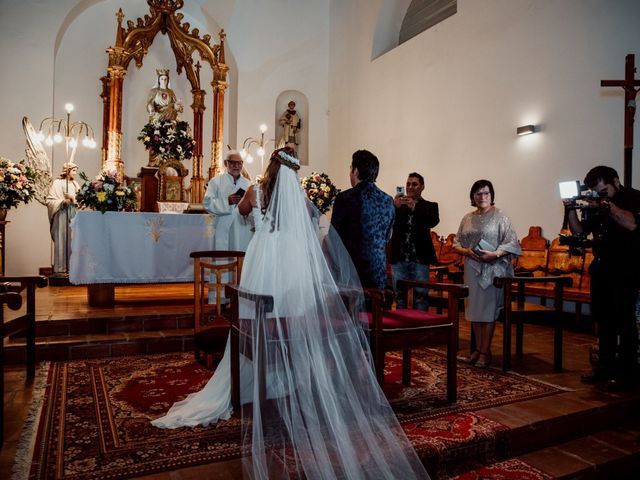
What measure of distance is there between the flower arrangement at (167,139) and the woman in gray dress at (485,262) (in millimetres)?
4382

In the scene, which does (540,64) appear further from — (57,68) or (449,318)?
(57,68)

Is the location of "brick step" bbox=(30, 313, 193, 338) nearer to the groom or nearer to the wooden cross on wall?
the groom

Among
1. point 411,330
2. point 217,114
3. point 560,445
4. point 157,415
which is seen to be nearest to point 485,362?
point 560,445

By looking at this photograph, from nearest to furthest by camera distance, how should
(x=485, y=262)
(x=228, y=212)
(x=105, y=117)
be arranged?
(x=485, y=262), (x=228, y=212), (x=105, y=117)

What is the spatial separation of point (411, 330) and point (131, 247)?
328cm

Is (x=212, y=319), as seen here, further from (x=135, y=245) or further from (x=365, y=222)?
(x=365, y=222)

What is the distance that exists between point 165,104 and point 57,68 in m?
2.18

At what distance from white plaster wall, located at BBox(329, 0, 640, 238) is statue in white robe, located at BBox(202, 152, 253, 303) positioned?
3725mm

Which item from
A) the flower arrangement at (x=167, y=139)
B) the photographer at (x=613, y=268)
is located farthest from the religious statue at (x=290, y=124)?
the photographer at (x=613, y=268)

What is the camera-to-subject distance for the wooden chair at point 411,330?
2.74 meters

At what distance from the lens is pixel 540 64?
20.5 ft

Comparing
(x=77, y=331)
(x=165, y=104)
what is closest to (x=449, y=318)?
(x=77, y=331)

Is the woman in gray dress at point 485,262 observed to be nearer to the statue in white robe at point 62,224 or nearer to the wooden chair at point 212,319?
the wooden chair at point 212,319

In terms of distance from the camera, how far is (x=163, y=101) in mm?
8461
